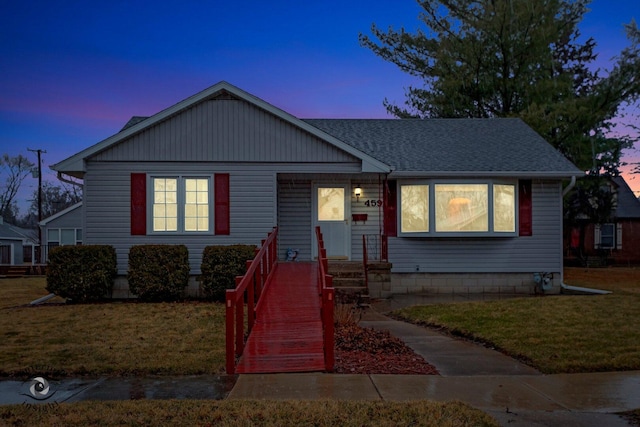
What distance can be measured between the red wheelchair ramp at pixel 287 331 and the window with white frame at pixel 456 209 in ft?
14.4

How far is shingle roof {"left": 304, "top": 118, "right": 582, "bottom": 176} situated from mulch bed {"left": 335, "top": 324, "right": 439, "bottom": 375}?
7.35 metres

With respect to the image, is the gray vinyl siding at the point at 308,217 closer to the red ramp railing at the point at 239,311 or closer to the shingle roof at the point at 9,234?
the red ramp railing at the point at 239,311

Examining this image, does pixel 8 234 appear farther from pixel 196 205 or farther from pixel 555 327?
pixel 555 327

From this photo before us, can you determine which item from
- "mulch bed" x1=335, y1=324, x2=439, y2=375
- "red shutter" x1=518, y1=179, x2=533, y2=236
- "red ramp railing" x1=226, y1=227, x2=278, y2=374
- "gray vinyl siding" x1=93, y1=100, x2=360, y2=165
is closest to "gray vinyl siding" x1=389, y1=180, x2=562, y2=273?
"red shutter" x1=518, y1=179, x2=533, y2=236

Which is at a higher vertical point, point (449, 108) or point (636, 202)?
point (449, 108)

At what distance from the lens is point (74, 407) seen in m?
5.62

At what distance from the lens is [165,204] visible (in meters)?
15.4

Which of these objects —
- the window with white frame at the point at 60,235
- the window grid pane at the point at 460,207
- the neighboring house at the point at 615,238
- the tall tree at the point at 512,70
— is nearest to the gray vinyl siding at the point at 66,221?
the window with white frame at the point at 60,235

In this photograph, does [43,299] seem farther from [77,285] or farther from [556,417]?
[556,417]

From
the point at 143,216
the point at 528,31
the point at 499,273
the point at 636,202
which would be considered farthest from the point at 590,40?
the point at 143,216

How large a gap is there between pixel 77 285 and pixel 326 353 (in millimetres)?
9306

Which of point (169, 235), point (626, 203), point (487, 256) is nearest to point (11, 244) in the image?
point (169, 235)

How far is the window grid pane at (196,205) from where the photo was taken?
1541cm

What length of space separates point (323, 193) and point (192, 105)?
4535 millimetres
